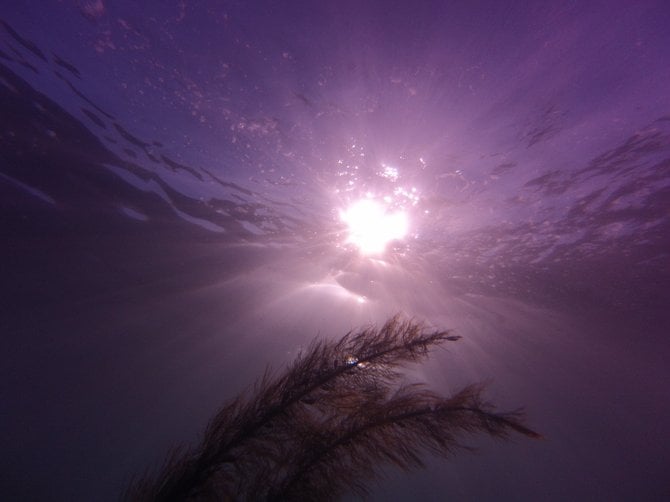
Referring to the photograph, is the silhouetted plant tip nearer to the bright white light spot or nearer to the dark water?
the dark water

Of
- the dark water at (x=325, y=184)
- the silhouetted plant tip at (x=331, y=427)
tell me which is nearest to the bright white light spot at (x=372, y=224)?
the dark water at (x=325, y=184)

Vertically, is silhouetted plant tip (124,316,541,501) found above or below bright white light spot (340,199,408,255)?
below

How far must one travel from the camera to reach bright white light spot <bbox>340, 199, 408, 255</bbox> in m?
13.2

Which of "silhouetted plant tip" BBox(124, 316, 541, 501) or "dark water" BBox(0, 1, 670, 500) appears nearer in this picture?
"silhouetted plant tip" BBox(124, 316, 541, 501)

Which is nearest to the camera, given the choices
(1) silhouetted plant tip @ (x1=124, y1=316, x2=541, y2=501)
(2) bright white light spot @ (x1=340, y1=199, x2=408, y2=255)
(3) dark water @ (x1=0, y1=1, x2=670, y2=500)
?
(1) silhouetted plant tip @ (x1=124, y1=316, x2=541, y2=501)

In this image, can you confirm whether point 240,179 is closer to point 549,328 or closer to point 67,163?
point 67,163

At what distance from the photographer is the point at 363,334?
3.31 meters

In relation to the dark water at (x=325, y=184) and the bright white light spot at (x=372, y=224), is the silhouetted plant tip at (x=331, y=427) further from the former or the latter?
the bright white light spot at (x=372, y=224)

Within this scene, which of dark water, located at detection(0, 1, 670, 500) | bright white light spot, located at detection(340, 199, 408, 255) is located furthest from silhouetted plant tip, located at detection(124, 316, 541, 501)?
bright white light spot, located at detection(340, 199, 408, 255)

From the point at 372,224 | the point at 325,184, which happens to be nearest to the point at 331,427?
the point at 325,184

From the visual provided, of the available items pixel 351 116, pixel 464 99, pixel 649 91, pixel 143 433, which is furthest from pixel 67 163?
pixel 143 433

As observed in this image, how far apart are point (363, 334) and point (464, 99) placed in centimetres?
701

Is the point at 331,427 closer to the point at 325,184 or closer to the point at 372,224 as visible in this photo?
the point at 325,184

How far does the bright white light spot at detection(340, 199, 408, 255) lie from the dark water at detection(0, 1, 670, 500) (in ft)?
2.13
